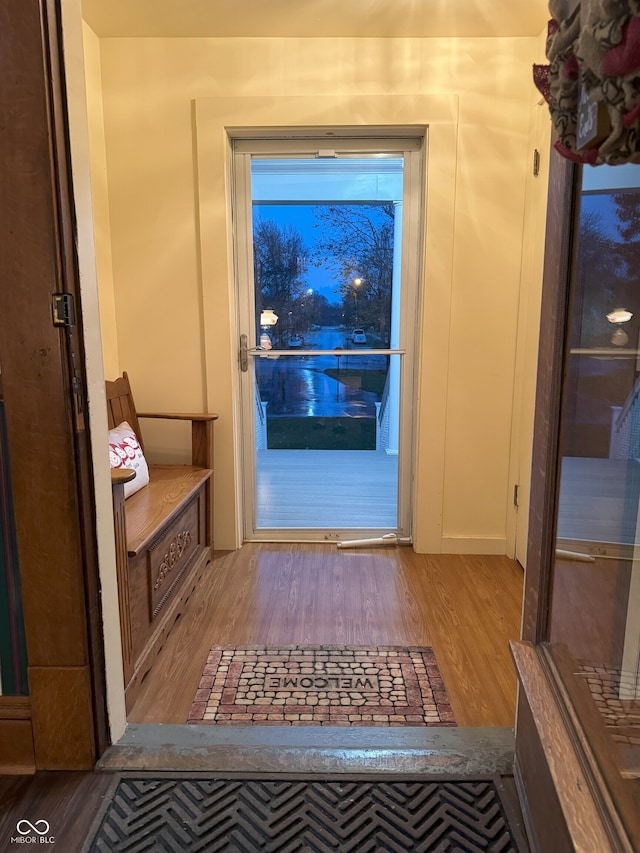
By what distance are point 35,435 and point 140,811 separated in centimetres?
91

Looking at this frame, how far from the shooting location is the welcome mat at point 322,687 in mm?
1731

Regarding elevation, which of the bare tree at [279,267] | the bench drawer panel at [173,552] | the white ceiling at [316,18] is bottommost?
the bench drawer panel at [173,552]

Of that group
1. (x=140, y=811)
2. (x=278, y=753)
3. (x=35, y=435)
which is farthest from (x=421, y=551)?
(x=35, y=435)

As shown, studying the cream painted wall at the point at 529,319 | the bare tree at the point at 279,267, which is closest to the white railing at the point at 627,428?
the cream painted wall at the point at 529,319


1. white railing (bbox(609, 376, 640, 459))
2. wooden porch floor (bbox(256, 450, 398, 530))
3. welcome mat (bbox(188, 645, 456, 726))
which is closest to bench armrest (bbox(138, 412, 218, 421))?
wooden porch floor (bbox(256, 450, 398, 530))

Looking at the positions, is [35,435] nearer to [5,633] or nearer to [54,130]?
[5,633]

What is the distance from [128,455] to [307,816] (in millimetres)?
1629

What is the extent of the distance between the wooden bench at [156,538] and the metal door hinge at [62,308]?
496mm

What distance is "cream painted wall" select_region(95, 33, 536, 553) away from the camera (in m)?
→ 2.64

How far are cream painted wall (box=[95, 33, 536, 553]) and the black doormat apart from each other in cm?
166

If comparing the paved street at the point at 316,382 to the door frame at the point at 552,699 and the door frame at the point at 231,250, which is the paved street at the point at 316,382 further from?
the door frame at the point at 552,699

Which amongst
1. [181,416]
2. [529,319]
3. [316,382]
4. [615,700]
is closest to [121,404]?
[181,416]

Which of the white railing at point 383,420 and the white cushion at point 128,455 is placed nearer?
the white cushion at point 128,455

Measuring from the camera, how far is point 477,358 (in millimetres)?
2869
